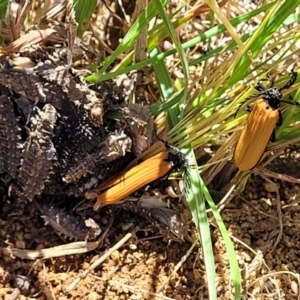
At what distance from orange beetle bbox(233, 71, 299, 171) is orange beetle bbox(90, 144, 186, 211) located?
0.15 metres

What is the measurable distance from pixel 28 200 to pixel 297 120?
730 mm

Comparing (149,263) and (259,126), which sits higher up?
(259,126)

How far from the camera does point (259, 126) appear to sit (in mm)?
1546

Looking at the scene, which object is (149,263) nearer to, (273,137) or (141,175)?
(141,175)

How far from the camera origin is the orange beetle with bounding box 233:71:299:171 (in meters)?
1.54

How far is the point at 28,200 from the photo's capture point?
1.76m

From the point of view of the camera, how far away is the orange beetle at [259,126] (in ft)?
5.07

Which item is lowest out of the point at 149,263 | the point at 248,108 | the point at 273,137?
the point at 149,263

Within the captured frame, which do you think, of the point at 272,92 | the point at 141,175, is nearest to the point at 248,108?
the point at 272,92

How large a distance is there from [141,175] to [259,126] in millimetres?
324

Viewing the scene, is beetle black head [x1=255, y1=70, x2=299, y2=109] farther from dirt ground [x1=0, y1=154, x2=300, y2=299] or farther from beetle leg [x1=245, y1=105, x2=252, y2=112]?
dirt ground [x1=0, y1=154, x2=300, y2=299]

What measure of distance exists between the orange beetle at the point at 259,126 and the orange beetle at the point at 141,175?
0.15 m

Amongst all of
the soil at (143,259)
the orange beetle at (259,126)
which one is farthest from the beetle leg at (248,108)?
the soil at (143,259)

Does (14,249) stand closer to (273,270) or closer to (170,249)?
(170,249)
